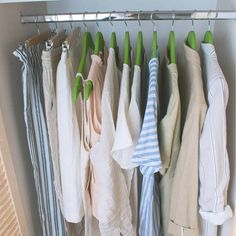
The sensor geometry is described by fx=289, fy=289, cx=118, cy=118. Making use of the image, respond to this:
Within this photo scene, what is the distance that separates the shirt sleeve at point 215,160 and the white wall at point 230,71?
0.31 ft

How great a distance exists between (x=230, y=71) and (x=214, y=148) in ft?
0.85

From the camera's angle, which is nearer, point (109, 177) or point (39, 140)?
point (109, 177)

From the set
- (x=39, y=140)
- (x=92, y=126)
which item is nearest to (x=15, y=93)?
(x=39, y=140)

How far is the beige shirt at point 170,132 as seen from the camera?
74 centimetres

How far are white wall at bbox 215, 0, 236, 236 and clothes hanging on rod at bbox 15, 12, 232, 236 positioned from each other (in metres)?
0.08

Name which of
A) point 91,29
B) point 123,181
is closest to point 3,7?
point 91,29

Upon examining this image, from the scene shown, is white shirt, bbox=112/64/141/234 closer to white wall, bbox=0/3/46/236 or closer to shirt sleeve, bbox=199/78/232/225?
shirt sleeve, bbox=199/78/232/225

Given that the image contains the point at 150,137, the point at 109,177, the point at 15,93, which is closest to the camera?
the point at 150,137

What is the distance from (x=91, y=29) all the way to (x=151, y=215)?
70 centimetres

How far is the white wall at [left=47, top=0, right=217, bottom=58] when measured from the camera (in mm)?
1011

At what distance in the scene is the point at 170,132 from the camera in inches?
29.6

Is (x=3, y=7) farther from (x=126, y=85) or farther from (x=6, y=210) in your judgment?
(x=6, y=210)

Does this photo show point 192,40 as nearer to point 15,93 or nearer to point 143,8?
point 143,8

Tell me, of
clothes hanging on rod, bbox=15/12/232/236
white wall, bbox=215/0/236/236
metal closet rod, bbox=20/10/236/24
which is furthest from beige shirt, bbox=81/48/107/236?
white wall, bbox=215/0/236/236
